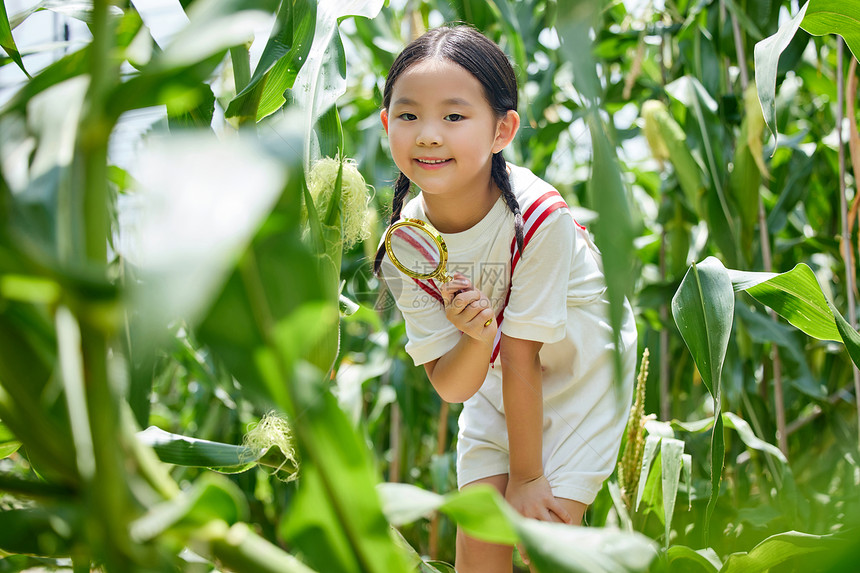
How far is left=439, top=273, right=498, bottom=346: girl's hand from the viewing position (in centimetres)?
73

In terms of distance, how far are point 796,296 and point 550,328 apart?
232 millimetres

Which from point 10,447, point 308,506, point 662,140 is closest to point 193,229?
point 308,506

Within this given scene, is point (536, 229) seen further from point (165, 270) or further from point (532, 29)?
point (532, 29)

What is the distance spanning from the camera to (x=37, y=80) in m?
0.33

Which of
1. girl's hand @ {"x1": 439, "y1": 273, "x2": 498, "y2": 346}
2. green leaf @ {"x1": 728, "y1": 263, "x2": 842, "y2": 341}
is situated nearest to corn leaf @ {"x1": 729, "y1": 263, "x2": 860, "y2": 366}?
green leaf @ {"x1": 728, "y1": 263, "x2": 842, "y2": 341}

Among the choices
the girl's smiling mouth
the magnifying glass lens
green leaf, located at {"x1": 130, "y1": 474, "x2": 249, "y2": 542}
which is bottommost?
green leaf, located at {"x1": 130, "y1": 474, "x2": 249, "y2": 542}

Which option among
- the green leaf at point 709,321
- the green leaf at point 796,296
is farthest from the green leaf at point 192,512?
the green leaf at point 796,296

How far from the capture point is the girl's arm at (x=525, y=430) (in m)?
0.78

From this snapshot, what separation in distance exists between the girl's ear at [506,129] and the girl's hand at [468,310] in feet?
0.58

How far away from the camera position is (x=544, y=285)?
778 millimetres

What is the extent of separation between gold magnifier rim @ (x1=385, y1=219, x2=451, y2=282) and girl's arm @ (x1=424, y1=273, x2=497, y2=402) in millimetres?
24

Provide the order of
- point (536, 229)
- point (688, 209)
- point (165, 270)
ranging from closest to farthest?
point (165, 270) → point (536, 229) → point (688, 209)

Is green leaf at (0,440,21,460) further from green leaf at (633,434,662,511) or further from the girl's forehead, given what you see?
green leaf at (633,434,662,511)

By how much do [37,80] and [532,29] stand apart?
1335 mm
